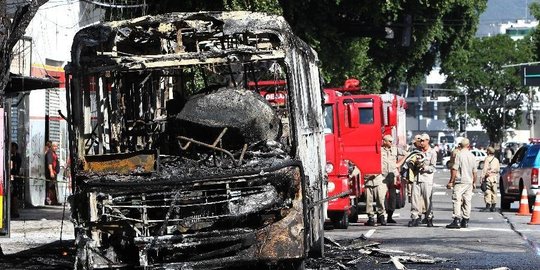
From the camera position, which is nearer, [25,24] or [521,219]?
[25,24]

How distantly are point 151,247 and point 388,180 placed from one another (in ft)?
43.5

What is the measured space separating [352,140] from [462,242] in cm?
670

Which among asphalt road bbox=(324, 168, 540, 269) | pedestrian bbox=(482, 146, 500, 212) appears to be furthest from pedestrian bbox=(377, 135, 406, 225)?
pedestrian bbox=(482, 146, 500, 212)

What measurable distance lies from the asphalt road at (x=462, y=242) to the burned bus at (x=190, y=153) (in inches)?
87.9

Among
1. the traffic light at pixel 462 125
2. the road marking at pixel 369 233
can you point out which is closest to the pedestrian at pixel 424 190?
the road marking at pixel 369 233

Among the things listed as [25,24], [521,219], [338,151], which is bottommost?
[521,219]

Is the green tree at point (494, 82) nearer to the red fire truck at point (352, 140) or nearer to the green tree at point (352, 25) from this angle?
the green tree at point (352, 25)

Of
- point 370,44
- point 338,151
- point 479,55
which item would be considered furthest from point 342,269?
point 479,55

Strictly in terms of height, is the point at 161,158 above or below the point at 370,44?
below

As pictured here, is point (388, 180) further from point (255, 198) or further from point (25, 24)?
point (255, 198)

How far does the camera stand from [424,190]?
2331 cm

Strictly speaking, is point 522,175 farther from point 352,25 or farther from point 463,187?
point 463,187

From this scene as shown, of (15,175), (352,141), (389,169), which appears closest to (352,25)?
(352,141)

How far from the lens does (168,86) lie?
579 inches
